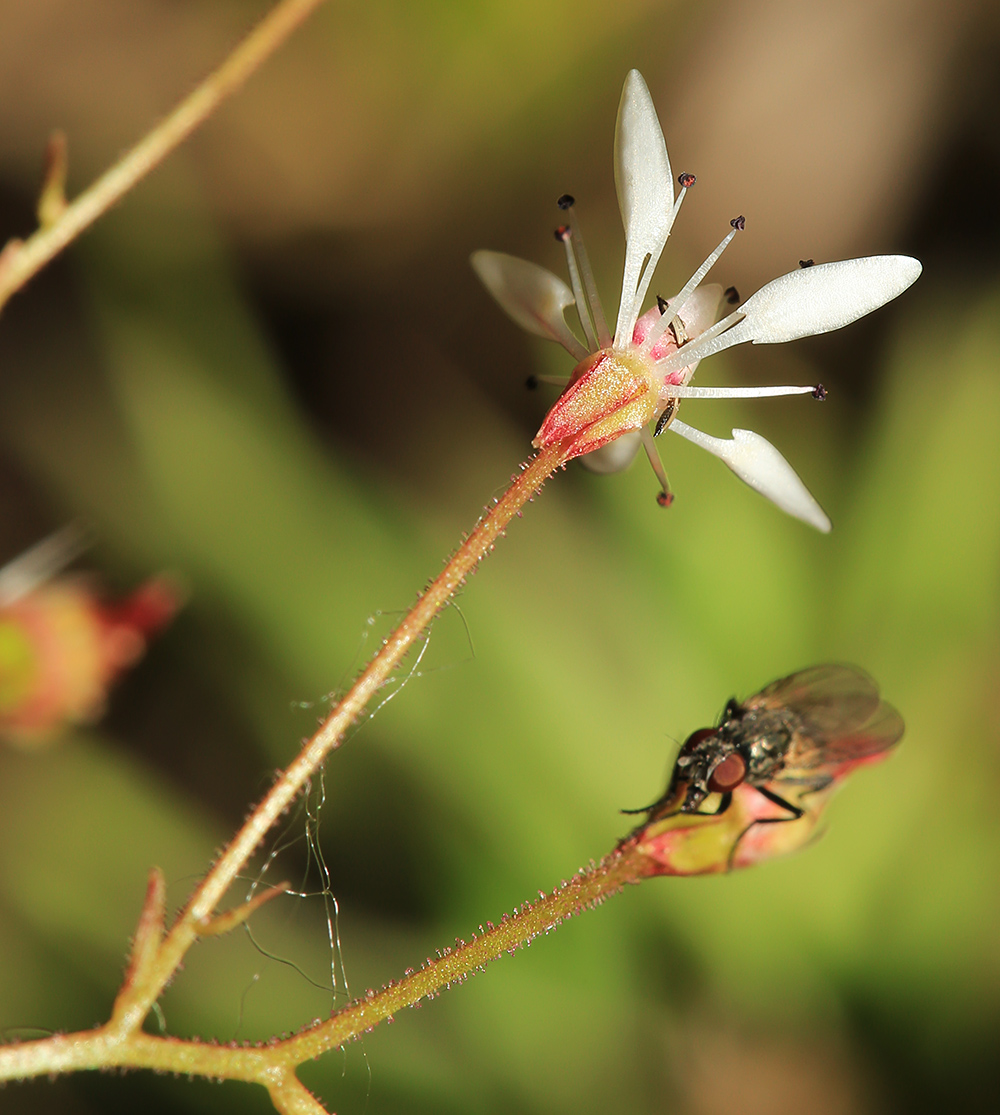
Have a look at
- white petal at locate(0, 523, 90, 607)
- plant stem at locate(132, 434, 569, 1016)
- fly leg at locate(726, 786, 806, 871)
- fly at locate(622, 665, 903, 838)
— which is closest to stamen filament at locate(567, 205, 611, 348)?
plant stem at locate(132, 434, 569, 1016)

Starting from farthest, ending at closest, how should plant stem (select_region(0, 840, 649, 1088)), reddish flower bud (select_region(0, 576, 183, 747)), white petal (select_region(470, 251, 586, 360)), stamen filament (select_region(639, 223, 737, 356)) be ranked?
reddish flower bud (select_region(0, 576, 183, 747)) < white petal (select_region(470, 251, 586, 360)) < stamen filament (select_region(639, 223, 737, 356)) < plant stem (select_region(0, 840, 649, 1088))

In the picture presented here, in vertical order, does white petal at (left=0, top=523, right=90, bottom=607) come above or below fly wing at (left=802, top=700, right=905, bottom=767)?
below

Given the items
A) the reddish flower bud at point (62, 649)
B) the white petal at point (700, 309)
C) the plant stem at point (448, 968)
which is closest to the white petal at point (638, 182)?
the white petal at point (700, 309)

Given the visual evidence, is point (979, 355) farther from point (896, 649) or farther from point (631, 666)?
point (631, 666)

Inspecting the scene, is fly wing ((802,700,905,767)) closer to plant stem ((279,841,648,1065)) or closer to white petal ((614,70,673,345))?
→ plant stem ((279,841,648,1065))

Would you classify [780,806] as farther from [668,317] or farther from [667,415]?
[668,317]

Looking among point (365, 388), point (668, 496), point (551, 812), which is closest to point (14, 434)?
point (365, 388)

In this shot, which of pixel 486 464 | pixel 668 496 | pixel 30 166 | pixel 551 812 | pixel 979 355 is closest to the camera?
pixel 668 496
